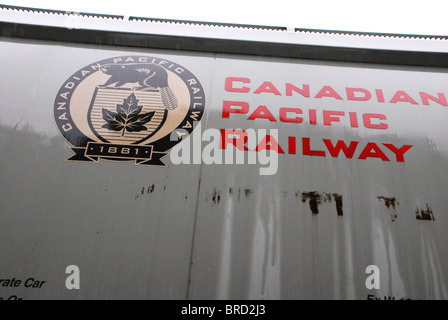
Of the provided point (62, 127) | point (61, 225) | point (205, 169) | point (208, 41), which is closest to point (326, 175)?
point (205, 169)

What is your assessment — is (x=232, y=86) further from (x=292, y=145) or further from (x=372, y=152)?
(x=372, y=152)

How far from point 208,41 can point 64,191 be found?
2.06 meters

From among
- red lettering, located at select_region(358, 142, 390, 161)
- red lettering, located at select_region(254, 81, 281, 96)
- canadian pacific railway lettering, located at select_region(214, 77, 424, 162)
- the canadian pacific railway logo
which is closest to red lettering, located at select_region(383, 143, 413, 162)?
canadian pacific railway lettering, located at select_region(214, 77, 424, 162)

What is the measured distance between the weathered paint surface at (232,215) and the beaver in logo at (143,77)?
427 millimetres

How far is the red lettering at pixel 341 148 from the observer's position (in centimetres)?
252

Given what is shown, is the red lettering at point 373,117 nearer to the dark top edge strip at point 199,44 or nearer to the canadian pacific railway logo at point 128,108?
the dark top edge strip at point 199,44

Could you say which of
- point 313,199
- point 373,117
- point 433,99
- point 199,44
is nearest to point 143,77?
point 199,44

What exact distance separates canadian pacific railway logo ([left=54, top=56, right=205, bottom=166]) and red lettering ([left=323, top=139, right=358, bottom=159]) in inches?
48.3

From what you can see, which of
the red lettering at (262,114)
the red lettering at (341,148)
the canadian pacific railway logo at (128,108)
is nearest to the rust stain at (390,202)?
the red lettering at (341,148)

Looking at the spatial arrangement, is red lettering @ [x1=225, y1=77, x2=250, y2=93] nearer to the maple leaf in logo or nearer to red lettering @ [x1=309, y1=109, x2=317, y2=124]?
red lettering @ [x1=309, y1=109, x2=317, y2=124]
